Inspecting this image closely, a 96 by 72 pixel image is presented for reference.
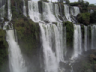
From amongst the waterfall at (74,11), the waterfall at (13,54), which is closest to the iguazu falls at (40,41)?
the waterfall at (13,54)

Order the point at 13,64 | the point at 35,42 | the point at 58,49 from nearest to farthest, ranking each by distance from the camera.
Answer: the point at 13,64 → the point at 35,42 → the point at 58,49

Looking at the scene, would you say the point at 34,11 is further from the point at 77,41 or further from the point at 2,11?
the point at 77,41

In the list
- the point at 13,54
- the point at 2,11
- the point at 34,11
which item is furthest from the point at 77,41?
the point at 2,11

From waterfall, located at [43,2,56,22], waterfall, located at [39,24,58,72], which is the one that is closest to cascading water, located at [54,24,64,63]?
waterfall, located at [39,24,58,72]

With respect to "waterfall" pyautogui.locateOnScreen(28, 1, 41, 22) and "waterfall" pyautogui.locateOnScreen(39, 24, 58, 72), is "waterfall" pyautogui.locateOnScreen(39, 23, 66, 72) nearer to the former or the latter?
"waterfall" pyautogui.locateOnScreen(39, 24, 58, 72)

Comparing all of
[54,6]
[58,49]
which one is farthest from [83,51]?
[54,6]

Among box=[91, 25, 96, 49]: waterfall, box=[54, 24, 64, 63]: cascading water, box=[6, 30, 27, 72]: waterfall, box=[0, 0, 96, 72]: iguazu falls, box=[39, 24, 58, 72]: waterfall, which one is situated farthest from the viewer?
box=[91, 25, 96, 49]: waterfall

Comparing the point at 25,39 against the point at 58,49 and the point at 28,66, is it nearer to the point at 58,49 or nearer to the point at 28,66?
the point at 28,66

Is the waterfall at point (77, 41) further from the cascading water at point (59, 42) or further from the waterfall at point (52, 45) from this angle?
the waterfall at point (52, 45)
